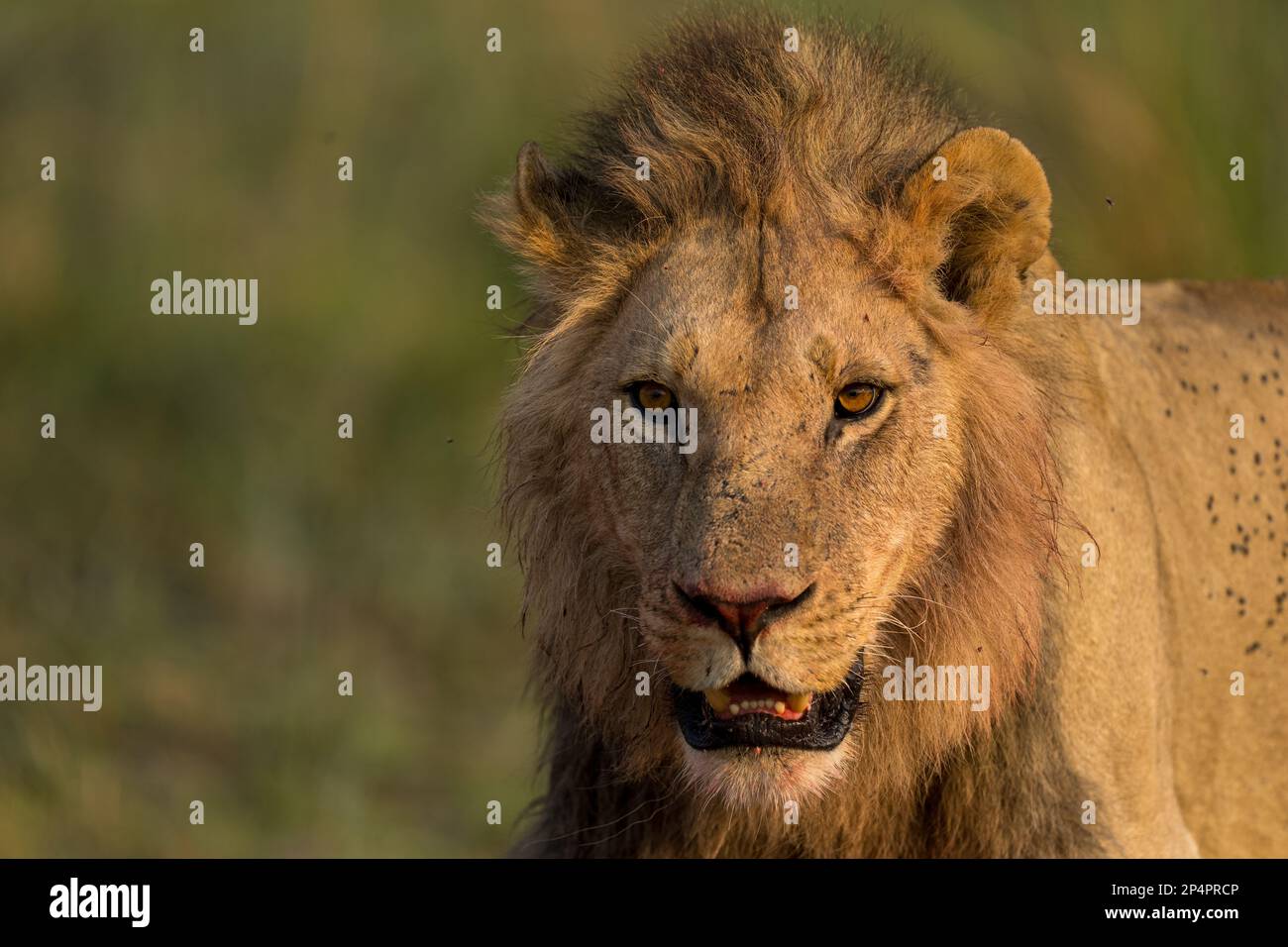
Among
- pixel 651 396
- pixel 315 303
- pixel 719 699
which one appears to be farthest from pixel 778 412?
pixel 315 303

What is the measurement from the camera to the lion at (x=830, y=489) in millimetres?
4715

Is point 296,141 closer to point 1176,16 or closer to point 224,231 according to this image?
point 224,231

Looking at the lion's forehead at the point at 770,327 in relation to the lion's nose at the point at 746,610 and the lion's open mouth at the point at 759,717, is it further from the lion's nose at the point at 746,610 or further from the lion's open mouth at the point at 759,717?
the lion's open mouth at the point at 759,717

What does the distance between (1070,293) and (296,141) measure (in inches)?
304

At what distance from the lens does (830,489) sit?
4707 mm

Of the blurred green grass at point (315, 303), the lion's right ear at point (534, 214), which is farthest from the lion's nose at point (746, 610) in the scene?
the blurred green grass at point (315, 303)

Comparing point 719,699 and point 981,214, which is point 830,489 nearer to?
point 719,699

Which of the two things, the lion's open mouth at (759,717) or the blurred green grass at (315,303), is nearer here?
the lion's open mouth at (759,717)

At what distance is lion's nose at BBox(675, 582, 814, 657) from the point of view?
4.47 metres

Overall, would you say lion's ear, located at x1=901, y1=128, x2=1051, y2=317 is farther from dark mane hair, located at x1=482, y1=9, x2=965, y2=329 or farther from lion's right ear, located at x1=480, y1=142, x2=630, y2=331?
lion's right ear, located at x1=480, y1=142, x2=630, y2=331

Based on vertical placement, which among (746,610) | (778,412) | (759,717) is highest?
(778,412)

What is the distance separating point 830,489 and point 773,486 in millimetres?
156

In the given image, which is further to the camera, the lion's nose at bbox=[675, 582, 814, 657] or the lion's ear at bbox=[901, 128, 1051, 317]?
the lion's ear at bbox=[901, 128, 1051, 317]

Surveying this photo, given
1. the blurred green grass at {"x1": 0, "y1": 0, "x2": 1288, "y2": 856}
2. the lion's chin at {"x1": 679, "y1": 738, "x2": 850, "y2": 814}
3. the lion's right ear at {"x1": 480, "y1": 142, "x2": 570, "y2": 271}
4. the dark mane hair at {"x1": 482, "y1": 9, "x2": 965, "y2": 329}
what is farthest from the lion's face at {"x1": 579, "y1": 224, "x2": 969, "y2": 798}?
the blurred green grass at {"x1": 0, "y1": 0, "x2": 1288, "y2": 856}
